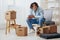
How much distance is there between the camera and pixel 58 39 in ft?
14.5

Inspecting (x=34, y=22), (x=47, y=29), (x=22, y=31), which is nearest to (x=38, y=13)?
(x=34, y=22)

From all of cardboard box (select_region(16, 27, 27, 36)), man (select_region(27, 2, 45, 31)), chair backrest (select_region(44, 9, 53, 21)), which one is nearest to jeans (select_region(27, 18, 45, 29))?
man (select_region(27, 2, 45, 31))

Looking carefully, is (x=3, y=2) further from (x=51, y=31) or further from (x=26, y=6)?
(x=51, y=31)

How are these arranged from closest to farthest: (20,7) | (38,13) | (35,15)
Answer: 1. (38,13)
2. (35,15)
3. (20,7)

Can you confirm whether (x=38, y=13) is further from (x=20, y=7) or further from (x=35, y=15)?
(x=20, y=7)

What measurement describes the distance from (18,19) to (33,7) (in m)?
1.56

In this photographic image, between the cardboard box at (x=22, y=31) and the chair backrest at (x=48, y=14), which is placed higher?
the chair backrest at (x=48, y=14)

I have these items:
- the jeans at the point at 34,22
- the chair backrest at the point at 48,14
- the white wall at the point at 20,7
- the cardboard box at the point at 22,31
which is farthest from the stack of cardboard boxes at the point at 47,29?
the white wall at the point at 20,7

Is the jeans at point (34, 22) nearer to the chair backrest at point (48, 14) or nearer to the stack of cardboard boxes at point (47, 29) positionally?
the stack of cardboard boxes at point (47, 29)

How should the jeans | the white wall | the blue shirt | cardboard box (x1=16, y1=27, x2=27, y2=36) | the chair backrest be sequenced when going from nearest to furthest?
cardboard box (x1=16, y1=27, x2=27, y2=36), the jeans, the blue shirt, the chair backrest, the white wall

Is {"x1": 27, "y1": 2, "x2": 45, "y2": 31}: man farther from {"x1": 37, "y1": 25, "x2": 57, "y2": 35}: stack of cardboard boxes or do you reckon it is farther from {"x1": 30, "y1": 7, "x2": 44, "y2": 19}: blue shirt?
{"x1": 37, "y1": 25, "x2": 57, "y2": 35}: stack of cardboard boxes

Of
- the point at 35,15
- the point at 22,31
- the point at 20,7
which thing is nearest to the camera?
the point at 22,31

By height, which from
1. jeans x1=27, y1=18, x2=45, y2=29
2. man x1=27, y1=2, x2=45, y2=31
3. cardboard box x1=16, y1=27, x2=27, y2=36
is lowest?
cardboard box x1=16, y1=27, x2=27, y2=36

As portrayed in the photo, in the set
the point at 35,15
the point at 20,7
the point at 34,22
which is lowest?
the point at 34,22
